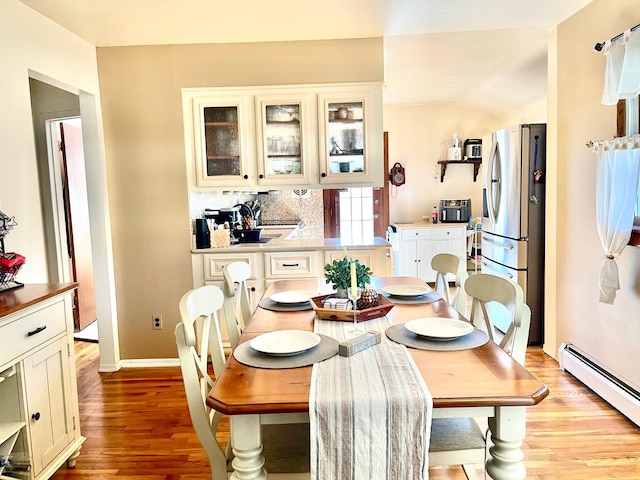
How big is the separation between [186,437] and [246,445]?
141 cm

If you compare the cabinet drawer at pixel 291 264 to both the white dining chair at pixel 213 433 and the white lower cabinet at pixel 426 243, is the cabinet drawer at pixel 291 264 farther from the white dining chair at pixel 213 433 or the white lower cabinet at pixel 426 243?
the white lower cabinet at pixel 426 243

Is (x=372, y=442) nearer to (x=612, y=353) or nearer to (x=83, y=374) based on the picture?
(x=612, y=353)

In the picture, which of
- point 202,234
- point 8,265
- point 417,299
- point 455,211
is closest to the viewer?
point 8,265

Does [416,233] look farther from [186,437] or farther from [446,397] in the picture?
[446,397]

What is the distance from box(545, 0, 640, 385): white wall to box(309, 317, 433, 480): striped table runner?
190 cm

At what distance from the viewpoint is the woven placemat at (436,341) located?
150 centimetres

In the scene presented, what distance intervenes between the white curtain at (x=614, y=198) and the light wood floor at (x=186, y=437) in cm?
67

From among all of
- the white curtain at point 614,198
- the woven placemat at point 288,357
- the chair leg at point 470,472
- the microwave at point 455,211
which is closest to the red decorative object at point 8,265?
the woven placemat at point 288,357

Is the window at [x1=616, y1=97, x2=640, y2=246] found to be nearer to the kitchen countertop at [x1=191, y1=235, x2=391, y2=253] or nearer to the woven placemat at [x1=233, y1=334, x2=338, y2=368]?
the kitchen countertop at [x1=191, y1=235, x2=391, y2=253]

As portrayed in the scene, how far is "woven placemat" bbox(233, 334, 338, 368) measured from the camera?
139cm

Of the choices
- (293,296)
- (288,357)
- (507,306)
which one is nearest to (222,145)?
(293,296)

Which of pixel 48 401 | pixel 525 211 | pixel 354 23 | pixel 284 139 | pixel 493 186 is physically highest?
pixel 354 23

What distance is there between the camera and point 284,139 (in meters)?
3.33

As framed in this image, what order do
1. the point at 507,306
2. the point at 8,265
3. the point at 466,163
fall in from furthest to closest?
the point at 466,163 < the point at 8,265 < the point at 507,306
